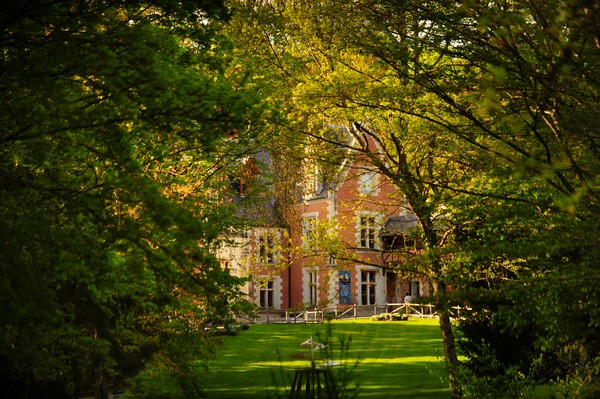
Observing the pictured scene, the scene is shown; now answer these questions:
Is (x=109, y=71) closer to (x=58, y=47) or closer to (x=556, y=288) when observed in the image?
(x=58, y=47)

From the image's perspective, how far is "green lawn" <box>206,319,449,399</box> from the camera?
22.1 meters

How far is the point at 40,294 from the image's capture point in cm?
641

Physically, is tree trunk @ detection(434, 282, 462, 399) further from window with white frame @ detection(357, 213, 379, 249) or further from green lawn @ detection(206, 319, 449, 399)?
window with white frame @ detection(357, 213, 379, 249)

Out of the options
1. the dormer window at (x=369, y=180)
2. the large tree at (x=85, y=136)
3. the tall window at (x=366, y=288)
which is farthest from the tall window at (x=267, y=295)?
the large tree at (x=85, y=136)

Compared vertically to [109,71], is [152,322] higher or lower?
lower

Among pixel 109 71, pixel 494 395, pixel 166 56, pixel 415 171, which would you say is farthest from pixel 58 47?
pixel 415 171

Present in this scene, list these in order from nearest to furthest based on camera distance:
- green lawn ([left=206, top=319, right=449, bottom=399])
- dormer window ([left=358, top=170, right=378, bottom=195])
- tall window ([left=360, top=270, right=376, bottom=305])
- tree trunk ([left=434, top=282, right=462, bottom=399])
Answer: tree trunk ([left=434, top=282, right=462, bottom=399]), dormer window ([left=358, top=170, right=378, bottom=195]), green lawn ([left=206, top=319, right=449, bottom=399]), tall window ([left=360, top=270, right=376, bottom=305])

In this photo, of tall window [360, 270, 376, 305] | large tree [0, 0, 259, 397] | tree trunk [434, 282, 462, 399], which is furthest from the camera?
tall window [360, 270, 376, 305]

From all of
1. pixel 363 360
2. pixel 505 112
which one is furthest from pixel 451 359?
pixel 363 360

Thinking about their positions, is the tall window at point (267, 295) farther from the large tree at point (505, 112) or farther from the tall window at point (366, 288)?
A: the large tree at point (505, 112)

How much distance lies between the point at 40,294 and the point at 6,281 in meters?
0.33

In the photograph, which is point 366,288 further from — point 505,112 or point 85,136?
point 505,112

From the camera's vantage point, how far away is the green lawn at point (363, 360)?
22.1m

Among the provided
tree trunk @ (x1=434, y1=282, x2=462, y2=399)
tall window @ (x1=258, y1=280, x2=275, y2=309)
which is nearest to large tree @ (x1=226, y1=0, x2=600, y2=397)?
tree trunk @ (x1=434, y1=282, x2=462, y2=399)
